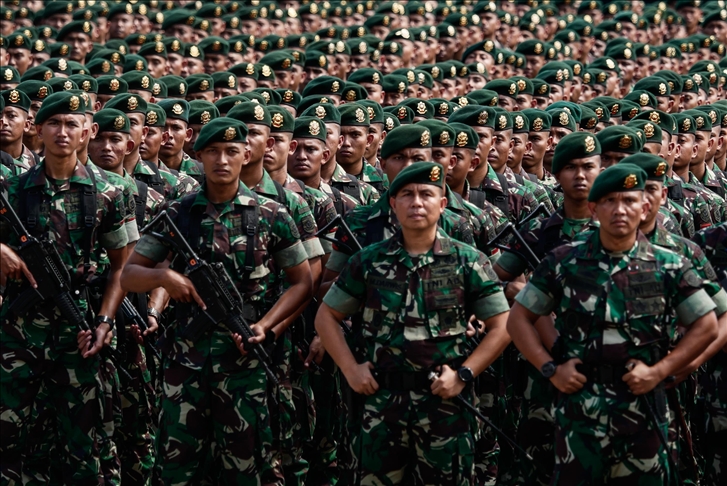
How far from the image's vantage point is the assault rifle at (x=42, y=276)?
27.8ft

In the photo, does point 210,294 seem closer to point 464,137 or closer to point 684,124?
point 464,137

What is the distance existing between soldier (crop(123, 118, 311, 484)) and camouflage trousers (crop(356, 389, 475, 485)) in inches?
38.0

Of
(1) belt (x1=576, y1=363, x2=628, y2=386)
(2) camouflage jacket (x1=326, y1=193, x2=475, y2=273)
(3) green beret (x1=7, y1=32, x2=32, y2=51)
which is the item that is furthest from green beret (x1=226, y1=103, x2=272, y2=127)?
(3) green beret (x1=7, y1=32, x2=32, y2=51)

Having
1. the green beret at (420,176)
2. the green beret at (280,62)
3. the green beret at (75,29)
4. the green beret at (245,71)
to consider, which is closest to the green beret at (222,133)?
the green beret at (420,176)

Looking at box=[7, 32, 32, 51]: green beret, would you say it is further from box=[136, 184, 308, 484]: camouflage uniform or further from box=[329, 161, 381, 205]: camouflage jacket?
box=[136, 184, 308, 484]: camouflage uniform

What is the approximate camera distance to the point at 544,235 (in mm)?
8914

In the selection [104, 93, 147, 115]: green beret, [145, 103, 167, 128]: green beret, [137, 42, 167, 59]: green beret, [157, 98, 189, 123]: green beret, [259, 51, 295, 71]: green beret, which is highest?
[104, 93, 147, 115]: green beret

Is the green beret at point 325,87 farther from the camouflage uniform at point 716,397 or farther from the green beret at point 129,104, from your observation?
the camouflage uniform at point 716,397

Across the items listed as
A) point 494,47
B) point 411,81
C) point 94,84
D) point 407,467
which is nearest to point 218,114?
point 94,84

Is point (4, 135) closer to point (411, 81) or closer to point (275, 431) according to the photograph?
point (275, 431)

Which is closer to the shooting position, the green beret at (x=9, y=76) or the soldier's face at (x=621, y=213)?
the soldier's face at (x=621, y=213)

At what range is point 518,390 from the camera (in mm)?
9180

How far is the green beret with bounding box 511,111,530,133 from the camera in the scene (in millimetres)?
12258

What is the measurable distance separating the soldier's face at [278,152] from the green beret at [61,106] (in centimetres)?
154
